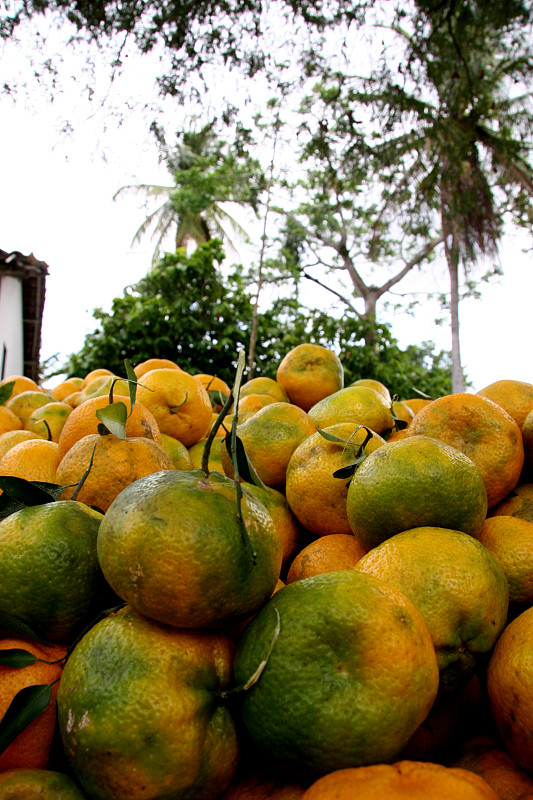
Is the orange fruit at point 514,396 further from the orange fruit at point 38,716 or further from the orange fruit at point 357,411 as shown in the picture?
the orange fruit at point 38,716

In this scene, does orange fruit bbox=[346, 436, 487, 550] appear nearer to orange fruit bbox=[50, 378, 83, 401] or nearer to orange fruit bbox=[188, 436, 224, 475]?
orange fruit bbox=[188, 436, 224, 475]

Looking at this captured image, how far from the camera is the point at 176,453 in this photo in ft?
6.48

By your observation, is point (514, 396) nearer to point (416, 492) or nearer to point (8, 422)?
point (416, 492)

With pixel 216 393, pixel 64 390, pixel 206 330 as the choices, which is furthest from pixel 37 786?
pixel 206 330

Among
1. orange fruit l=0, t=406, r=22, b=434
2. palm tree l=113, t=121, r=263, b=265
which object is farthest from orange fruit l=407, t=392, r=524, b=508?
palm tree l=113, t=121, r=263, b=265

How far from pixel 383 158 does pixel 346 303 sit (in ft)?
29.2

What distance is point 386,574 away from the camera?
3.73 ft

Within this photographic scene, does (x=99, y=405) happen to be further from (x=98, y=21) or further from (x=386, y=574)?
(x=98, y=21)

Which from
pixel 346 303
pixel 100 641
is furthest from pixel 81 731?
pixel 346 303

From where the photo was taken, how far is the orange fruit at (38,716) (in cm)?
95

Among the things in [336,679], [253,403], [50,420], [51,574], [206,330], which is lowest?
[336,679]

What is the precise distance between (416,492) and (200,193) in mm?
14216

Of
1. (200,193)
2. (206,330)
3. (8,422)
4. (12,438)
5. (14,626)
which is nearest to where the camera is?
(14,626)

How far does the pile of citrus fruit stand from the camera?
0.85 meters
